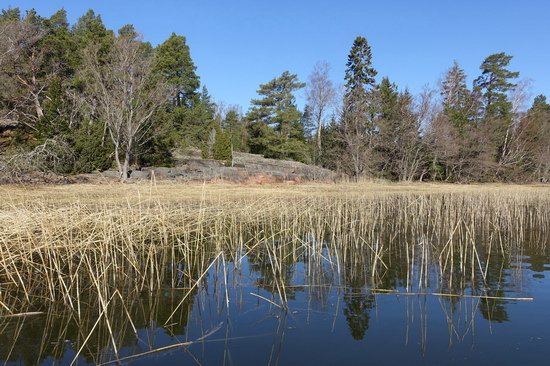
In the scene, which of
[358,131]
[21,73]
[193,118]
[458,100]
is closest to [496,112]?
[458,100]

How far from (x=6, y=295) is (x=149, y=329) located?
2.07m

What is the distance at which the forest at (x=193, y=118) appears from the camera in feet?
80.8

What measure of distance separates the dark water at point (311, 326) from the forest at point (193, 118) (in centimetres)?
1424

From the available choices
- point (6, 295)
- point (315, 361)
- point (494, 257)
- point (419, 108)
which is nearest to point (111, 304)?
point (6, 295)

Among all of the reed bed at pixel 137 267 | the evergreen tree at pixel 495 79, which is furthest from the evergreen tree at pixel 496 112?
the reed bed at pixel 137 267

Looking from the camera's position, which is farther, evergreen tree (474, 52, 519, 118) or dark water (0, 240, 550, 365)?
evergreen tree (474, 52, 519, 118)

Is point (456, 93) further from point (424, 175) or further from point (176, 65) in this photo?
point (176, 65)

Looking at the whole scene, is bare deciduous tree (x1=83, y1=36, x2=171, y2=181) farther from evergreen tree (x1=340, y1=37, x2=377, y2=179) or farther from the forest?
evergreen tree (x1=340, y1=37, x2=377, y2=179)

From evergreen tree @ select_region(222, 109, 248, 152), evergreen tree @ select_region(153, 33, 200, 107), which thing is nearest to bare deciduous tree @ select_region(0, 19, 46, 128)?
evergreen tree @ select_region(153, 33, 200, 107)

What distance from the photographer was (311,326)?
14.8 ft

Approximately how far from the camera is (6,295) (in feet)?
16.9

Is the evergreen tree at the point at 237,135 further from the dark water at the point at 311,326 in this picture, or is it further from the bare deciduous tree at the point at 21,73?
the dark water at the point at 311,326

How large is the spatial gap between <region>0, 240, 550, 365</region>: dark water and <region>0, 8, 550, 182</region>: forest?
1424cm

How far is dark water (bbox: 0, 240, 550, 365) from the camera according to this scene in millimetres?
3828
